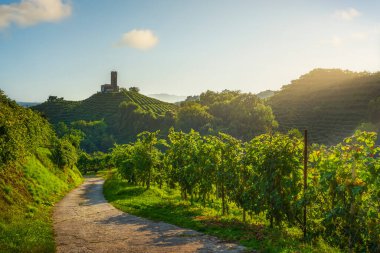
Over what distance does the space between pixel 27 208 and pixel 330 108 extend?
122m

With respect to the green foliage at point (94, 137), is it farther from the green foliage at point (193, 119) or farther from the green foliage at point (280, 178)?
the green foliage at point (280, 178)

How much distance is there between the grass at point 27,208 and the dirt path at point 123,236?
76 centimetres

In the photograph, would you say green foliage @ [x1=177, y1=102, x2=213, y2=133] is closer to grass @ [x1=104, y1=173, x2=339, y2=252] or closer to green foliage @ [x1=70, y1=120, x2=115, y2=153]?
green foliage @ [x1=70, y1=120, x2=115, y2=153]

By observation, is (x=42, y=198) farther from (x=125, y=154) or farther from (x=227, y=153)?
(x=125, y=154)

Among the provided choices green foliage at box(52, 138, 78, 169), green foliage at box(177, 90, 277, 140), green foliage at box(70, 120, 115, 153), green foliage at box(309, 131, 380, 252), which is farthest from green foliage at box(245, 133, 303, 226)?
green foliage at box(70, 120, 115, 153)

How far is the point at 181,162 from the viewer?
26.2 m

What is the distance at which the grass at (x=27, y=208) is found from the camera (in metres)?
13.0

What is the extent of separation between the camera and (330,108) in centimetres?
12494

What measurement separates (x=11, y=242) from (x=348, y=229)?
12.4 m

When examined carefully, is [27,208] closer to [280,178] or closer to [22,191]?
[22,191]

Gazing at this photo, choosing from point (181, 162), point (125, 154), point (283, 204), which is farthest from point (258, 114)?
point (283, 204)

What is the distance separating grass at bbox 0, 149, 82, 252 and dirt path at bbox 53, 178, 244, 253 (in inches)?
29.9

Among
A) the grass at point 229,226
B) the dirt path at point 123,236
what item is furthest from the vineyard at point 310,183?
the dirt path at point 123,236

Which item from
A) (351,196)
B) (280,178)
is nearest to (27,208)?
(280,178)
